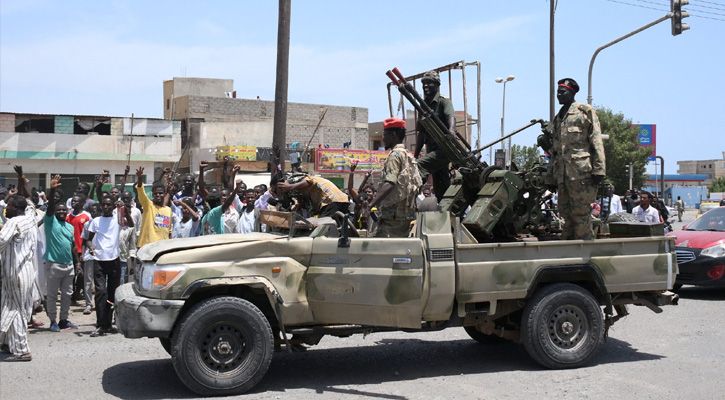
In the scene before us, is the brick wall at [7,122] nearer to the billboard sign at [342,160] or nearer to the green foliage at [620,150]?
the billboard sign at [342,160]

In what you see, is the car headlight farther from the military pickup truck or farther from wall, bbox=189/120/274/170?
wall, bbox=189/120/274/170

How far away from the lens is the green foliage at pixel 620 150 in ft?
164

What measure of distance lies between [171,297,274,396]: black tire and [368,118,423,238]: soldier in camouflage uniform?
1699 millimetres

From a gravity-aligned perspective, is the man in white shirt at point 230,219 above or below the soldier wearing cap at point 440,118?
below

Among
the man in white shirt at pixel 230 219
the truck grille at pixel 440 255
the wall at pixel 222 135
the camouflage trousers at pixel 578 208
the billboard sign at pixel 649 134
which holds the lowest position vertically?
the truck grille at pixel 440 255

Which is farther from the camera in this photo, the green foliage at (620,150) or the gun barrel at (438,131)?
the green foliage at (620,150)

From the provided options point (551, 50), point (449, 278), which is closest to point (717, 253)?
point (449, 278)

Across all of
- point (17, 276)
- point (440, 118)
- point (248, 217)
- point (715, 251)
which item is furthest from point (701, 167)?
point (17, 276)

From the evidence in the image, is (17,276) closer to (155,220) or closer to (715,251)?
(155,220)

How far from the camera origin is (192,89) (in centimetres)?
4591

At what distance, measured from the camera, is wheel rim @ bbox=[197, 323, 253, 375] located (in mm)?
6102

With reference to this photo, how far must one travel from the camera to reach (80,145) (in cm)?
3694

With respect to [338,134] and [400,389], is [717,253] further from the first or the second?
[338,134]

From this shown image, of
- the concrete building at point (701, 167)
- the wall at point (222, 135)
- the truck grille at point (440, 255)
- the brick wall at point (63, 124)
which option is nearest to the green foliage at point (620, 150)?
the wall at point (222, 135)
